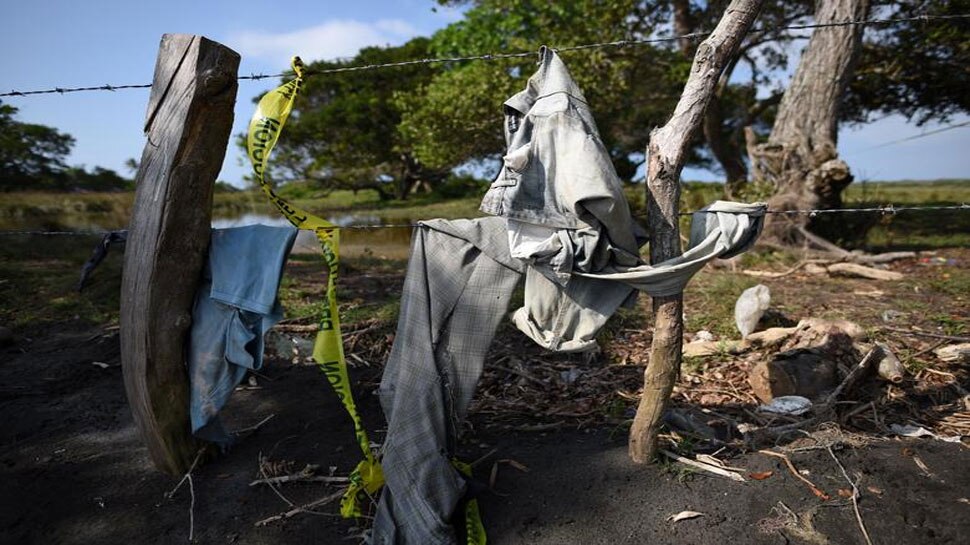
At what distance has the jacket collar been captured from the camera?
2.39 metres

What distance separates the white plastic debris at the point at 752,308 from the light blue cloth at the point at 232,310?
3769 millimetres

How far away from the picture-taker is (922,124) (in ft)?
37.5

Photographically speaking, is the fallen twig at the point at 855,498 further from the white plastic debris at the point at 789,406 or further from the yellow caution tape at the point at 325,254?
the yellow caution tape at the point at 325,254

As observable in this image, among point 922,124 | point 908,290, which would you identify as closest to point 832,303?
point 908,290

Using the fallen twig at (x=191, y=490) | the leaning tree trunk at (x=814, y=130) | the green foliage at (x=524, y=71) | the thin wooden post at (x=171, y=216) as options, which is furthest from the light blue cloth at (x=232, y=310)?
the green foliage at (x=524, y=71)

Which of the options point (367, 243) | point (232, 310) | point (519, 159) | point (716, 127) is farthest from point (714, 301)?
point (367, 243)

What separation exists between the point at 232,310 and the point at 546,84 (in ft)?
6.03

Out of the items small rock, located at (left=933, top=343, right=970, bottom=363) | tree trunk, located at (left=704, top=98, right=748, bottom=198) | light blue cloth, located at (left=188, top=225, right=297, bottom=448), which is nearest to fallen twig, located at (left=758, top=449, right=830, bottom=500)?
small rock, located at (left=933, top=343, right=970, bottom=363)

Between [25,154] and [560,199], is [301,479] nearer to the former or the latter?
[560,199]

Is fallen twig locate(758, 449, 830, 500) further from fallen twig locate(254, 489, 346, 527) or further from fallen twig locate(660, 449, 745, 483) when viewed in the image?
fallen twig locate(254, 489, 346, 527)

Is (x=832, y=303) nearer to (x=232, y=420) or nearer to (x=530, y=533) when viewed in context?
(x=530, y=533)

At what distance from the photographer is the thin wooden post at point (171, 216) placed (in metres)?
2.50

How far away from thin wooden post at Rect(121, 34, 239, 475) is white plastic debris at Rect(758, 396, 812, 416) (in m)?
3.37

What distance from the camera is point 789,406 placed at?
11.0 ft
